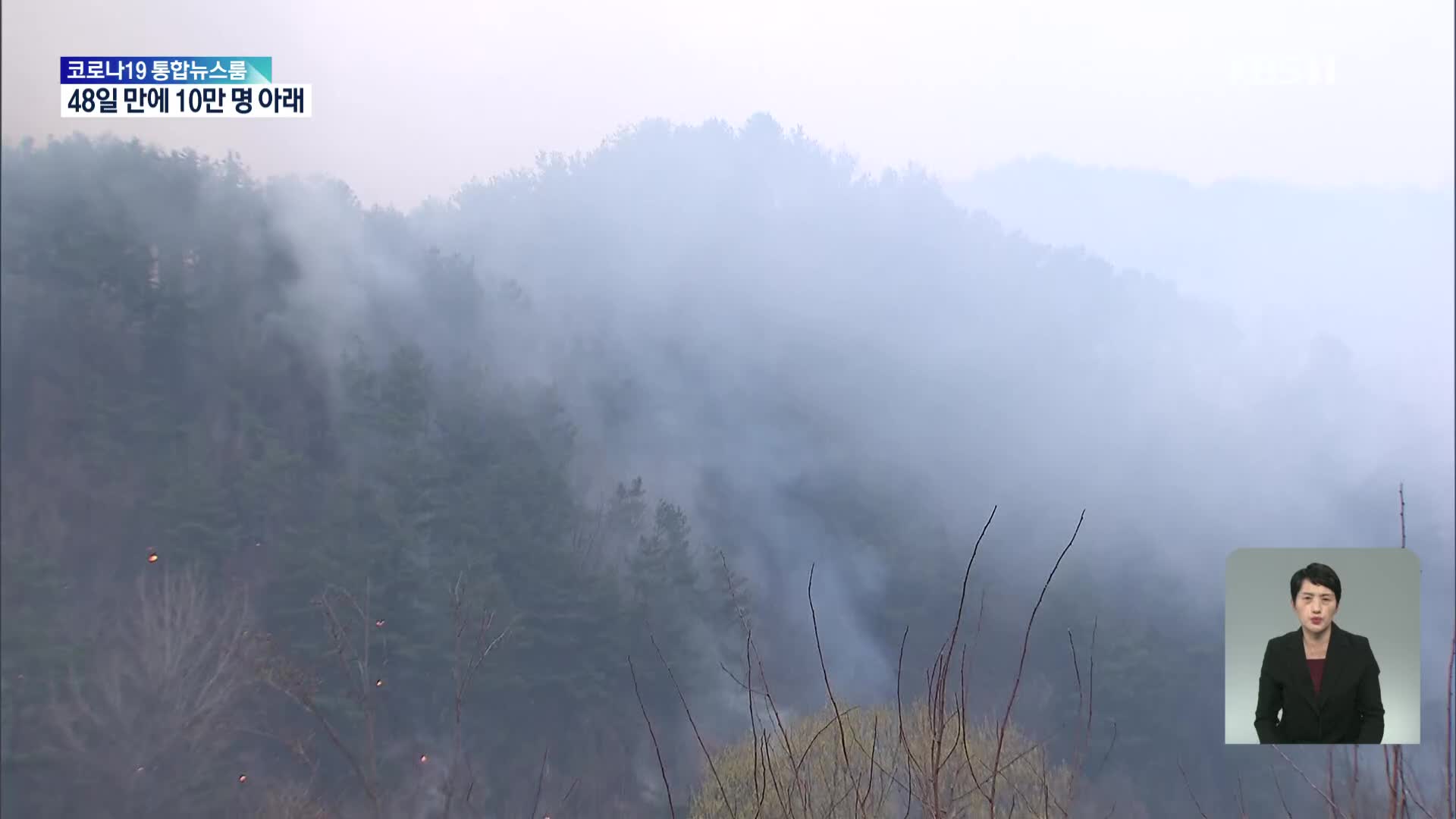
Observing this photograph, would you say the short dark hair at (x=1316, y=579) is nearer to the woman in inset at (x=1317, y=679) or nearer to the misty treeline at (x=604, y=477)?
the woman in inset at (x=1317, y=679)

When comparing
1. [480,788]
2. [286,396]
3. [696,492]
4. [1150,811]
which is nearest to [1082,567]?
[1150,811]

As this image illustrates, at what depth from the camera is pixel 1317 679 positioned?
1638 mm

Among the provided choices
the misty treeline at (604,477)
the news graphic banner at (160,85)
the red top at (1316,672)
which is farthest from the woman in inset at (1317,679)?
the news graphic banner at (160,85)

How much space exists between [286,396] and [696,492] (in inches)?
215

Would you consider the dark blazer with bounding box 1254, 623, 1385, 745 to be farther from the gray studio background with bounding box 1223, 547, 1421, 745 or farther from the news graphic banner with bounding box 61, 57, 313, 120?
the news graphic banner with bounding box 61, 57, 313, 120

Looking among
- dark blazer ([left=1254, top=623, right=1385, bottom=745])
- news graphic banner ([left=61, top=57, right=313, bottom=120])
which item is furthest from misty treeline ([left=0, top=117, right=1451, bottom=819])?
dark blazer ([left=1254, top=623, right=1385, bottom=745])

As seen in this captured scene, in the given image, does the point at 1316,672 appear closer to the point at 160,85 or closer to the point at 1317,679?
the point at 1317,679

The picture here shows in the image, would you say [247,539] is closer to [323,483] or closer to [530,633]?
[323,483]

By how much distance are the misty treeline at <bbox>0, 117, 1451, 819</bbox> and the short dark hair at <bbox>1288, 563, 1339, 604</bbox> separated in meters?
5.54

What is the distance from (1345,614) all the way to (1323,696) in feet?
0.47

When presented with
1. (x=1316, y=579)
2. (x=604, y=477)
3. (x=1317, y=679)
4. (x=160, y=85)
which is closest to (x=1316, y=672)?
(x=1317, y=679)

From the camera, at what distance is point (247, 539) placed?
11117mm

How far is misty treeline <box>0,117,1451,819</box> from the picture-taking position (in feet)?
32.0

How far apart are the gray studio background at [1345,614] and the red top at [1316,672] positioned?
62 millimetres
